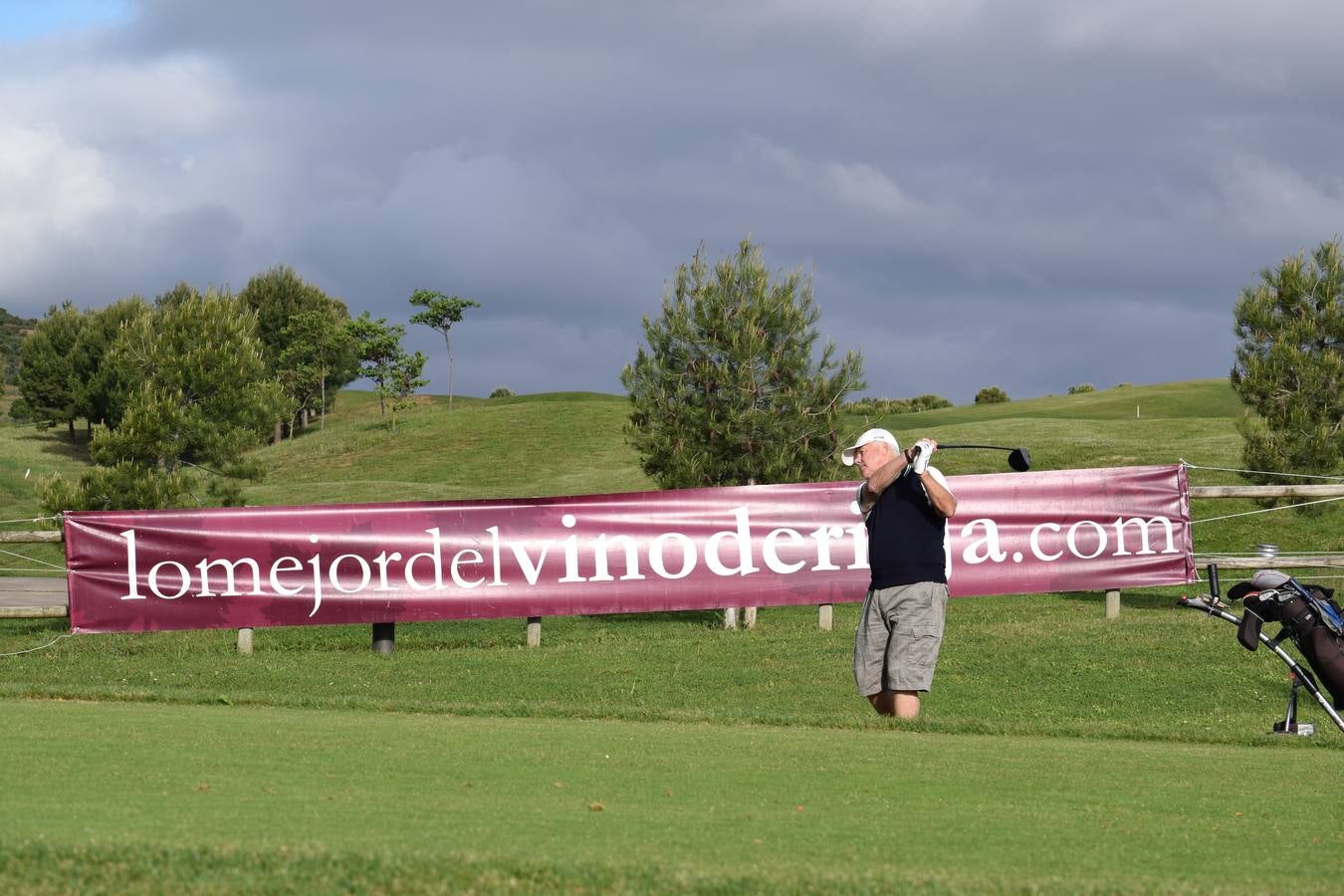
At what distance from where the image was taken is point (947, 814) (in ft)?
18.2

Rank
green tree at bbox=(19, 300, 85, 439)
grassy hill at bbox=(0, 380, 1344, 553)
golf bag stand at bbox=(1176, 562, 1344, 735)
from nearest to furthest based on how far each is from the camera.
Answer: golf bag stand at bbox=(1176, 562, 1344, 735)
grassy hill at bbox=(0, 380, 1344, 553)
green tree at bbox=(19, 300, 85, 439)

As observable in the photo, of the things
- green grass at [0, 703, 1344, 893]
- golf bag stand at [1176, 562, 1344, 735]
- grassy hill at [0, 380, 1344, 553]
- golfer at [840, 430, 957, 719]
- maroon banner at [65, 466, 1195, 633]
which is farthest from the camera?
grassy hill at [0, 380, 1344, 553]

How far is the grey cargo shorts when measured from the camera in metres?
8.65

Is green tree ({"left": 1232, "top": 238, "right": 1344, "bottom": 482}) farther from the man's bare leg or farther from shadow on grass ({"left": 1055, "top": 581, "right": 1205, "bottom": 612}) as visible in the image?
the man's bare leg

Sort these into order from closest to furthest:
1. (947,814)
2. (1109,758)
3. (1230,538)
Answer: (947,814), (1109,758), (1230,538)

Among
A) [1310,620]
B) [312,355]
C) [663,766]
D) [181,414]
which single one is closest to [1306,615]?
[1310,620]

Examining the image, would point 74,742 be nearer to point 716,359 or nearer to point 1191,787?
point 1191,787

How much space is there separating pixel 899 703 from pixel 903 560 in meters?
1.04

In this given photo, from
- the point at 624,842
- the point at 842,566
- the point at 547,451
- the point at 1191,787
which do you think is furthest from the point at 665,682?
the point at 547,451

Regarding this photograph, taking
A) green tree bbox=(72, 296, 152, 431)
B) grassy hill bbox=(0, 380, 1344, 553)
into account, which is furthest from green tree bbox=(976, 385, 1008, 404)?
green tree bbox=(72, 296, 152, 431)

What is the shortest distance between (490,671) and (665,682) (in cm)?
189

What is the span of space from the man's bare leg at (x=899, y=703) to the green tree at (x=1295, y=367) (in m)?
16.4

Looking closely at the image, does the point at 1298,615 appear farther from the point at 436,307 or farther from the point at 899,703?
the point at 436,307

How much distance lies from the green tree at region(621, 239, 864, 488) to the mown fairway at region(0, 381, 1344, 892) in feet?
8.48
